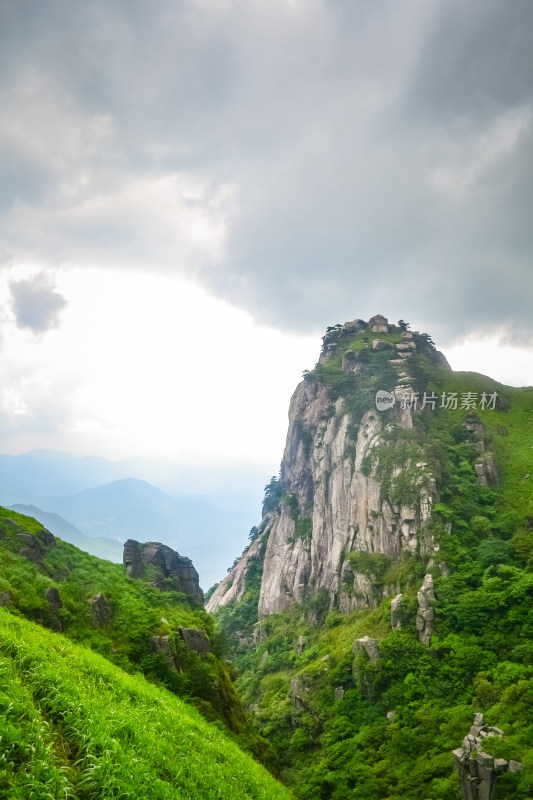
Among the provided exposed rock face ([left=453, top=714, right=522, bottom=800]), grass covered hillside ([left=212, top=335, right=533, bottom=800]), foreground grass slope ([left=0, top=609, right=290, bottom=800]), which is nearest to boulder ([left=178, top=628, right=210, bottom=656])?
foreground grass slope ([left=0, top=609, right=290, bottom=800])

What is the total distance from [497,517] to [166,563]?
38.2m

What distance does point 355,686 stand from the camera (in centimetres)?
4003

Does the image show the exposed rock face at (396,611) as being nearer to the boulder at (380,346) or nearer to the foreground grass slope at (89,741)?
the foreground grass slope at (89,741)

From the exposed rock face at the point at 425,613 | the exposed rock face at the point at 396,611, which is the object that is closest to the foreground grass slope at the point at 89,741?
the exposed rock face at the point at 425,613

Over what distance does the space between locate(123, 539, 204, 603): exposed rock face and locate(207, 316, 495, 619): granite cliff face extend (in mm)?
24801

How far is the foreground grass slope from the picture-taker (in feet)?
23.7

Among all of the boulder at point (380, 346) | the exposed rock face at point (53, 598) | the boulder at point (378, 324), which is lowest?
the exposed rock face at point (53, 598)

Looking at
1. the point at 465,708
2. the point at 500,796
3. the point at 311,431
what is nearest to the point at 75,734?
the point at 500,796

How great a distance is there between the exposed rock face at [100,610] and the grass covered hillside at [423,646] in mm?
20541

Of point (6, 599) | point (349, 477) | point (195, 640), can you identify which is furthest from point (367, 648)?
point (6, 599)

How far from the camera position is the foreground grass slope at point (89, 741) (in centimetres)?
721

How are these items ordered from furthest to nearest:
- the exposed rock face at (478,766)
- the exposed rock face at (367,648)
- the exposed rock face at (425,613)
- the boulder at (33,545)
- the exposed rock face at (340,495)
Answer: the exposed rock face at (340,495) < the exposed rock face at (367,648) < the exposed rock face at (425,613) < the boulder at (33,545) < the exposed rock face at (478,766)

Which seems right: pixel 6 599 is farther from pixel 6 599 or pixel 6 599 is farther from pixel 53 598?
pixel 53 598

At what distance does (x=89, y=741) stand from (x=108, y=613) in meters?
17.5
